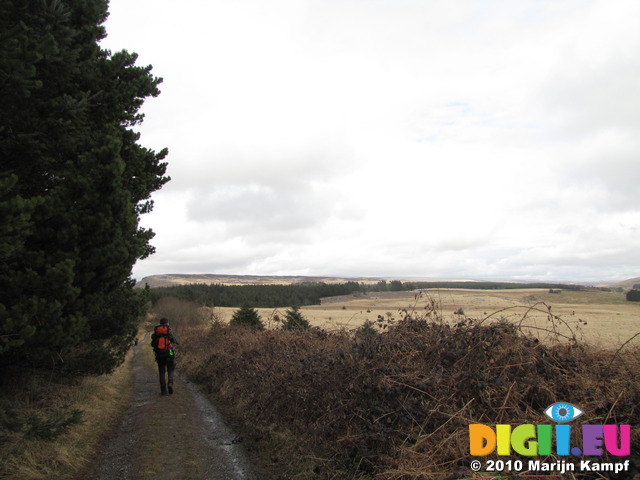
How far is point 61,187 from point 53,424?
3.77m

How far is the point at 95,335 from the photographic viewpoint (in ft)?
29.4

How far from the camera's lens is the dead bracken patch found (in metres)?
4.78

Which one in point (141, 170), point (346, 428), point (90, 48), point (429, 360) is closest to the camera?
point (346, 428)

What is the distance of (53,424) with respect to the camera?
5.54 meters

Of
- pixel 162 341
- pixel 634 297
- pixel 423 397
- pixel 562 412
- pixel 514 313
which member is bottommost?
pixel 634 297

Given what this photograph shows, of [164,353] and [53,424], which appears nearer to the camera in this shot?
[53,424]

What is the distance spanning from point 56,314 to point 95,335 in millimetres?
3788

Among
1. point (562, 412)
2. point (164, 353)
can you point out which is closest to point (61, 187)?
point (164, 353)

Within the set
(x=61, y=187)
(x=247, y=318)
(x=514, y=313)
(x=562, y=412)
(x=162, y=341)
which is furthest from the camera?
(x=247, y=318)

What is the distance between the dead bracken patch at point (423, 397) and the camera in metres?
4.78

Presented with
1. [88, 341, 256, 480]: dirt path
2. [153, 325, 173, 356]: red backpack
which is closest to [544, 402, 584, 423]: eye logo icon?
[88, 341, 256, 480]: dirt path

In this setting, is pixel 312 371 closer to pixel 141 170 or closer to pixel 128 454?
pixel 128 454

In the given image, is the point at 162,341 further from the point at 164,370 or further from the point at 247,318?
the point at 247,318

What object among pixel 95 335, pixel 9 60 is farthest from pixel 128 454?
pixel 9 60
